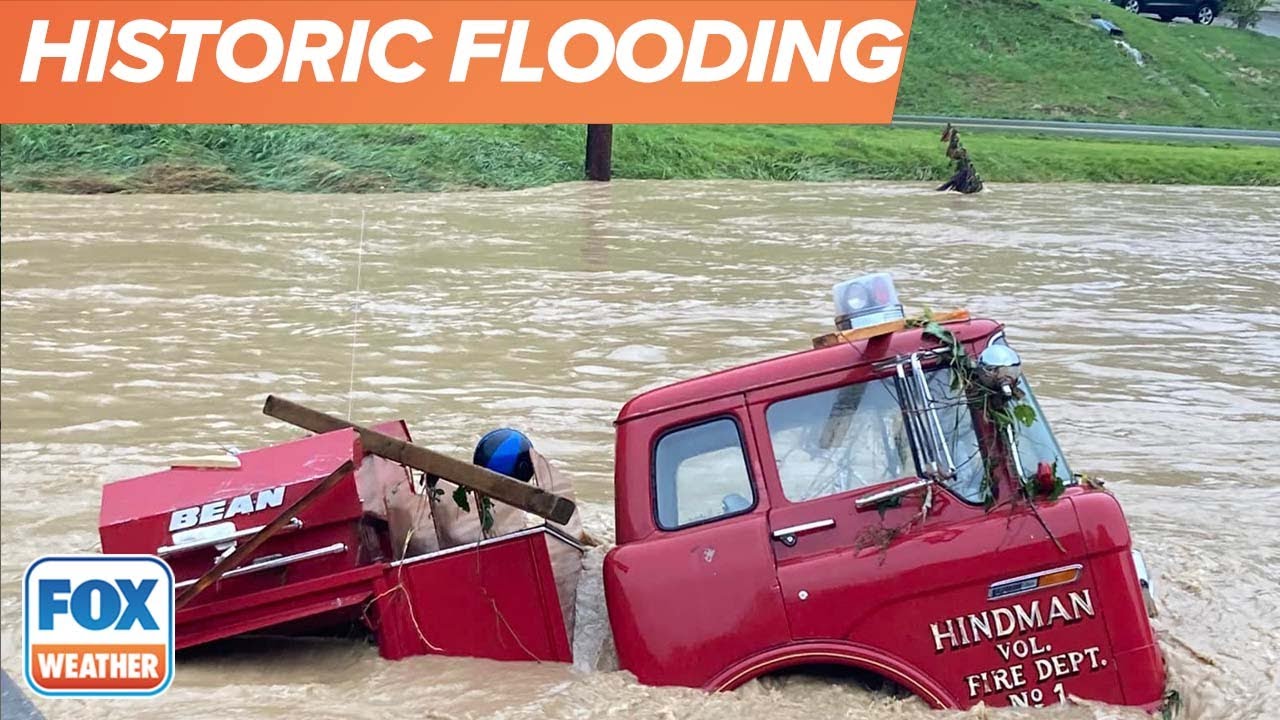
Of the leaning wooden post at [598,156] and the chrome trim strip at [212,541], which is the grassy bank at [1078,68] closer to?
the leaning wooden post at [598,156]

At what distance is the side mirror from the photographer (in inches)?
214

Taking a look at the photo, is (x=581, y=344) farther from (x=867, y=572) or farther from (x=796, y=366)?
(x=867, y=572)

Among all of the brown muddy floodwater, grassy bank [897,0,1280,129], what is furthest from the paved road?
the brown muddy floodwater

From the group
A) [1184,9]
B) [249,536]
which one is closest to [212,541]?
[249,536]

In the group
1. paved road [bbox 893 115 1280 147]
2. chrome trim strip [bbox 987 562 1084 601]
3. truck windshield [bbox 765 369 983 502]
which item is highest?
paved road [bbox 893 115 1280 147]

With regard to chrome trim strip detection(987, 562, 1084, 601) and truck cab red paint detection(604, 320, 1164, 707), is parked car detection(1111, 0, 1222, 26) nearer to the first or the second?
truck cab red paint detection(604, 320, 1164, 707)

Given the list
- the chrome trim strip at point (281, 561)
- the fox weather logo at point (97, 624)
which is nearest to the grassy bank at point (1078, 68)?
the chrome trim strip at point (281, 561)

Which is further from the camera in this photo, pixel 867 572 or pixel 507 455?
pixel 507 455

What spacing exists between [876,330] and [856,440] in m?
0.44

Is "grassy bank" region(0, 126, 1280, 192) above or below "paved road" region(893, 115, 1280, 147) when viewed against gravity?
below

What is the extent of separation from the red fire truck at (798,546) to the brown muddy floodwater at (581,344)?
0.21 meters

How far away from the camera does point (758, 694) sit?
5570 millimetres

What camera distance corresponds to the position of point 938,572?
5.42 meters

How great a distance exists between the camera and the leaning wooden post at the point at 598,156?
3039cm
